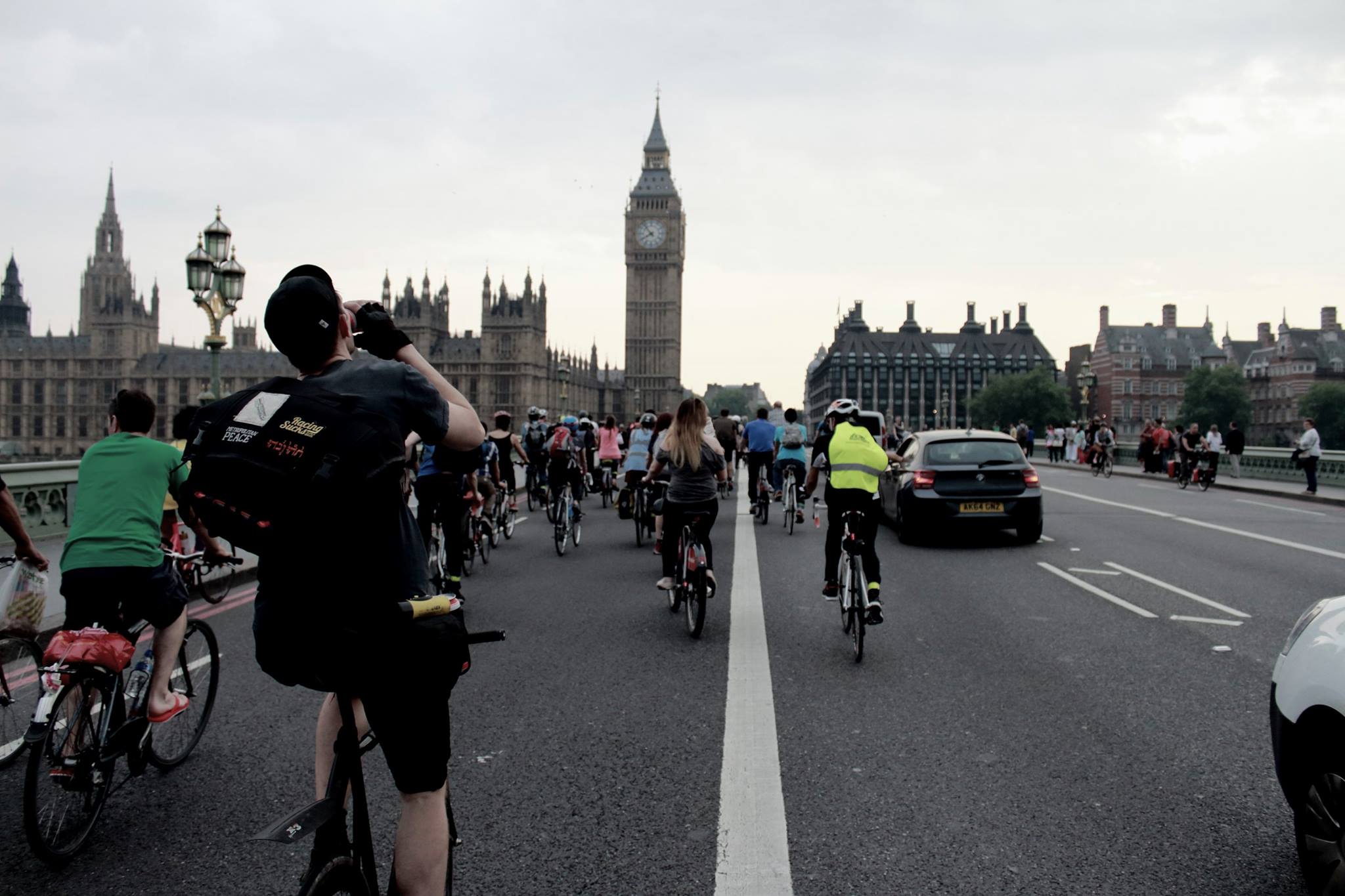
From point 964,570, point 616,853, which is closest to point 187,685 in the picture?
point 616,853

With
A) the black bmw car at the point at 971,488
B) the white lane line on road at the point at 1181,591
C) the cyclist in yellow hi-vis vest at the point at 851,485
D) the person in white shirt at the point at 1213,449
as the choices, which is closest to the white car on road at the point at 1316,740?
the cyclist in yellow hi-vis vest at the point at 851,485

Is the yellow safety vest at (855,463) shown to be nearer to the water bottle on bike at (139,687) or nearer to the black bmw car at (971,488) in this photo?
the water bottle on bike at (139,687)

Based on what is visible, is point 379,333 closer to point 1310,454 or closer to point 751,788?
point 751,788

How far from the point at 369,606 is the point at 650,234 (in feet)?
444

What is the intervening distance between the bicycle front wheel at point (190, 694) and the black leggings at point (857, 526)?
163 inches

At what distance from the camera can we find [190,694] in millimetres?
4965

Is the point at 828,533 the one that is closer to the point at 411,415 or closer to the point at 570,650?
the point at 570,650

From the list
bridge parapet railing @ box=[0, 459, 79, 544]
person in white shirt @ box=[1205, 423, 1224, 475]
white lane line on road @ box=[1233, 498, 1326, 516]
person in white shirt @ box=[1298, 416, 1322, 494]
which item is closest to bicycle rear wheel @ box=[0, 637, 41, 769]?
bridge parapet railing @ box=[0, 459, 79, 544]

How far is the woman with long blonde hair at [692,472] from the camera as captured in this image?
7887 millimetres

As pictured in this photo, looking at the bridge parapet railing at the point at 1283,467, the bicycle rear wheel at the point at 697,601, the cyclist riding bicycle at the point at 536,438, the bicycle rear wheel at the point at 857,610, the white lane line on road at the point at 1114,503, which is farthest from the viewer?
the bridge parapet railing at the point at 1283,467

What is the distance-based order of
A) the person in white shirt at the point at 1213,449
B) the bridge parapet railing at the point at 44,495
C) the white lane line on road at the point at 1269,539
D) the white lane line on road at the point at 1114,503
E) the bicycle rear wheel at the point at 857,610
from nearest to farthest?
the bicycle rear wheel at the point at 857,610, the white lane line on road at the point at 1269,539, the bridge parapet railing at the point at 44,495, the white lane line on road at the point at 1114,503, the person in white shirt at the point at 1213,449

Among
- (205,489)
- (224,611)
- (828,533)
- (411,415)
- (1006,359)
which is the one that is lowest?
(224,611)

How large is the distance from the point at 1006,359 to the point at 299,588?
528 feet

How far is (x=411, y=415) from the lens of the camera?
95.0 inches
